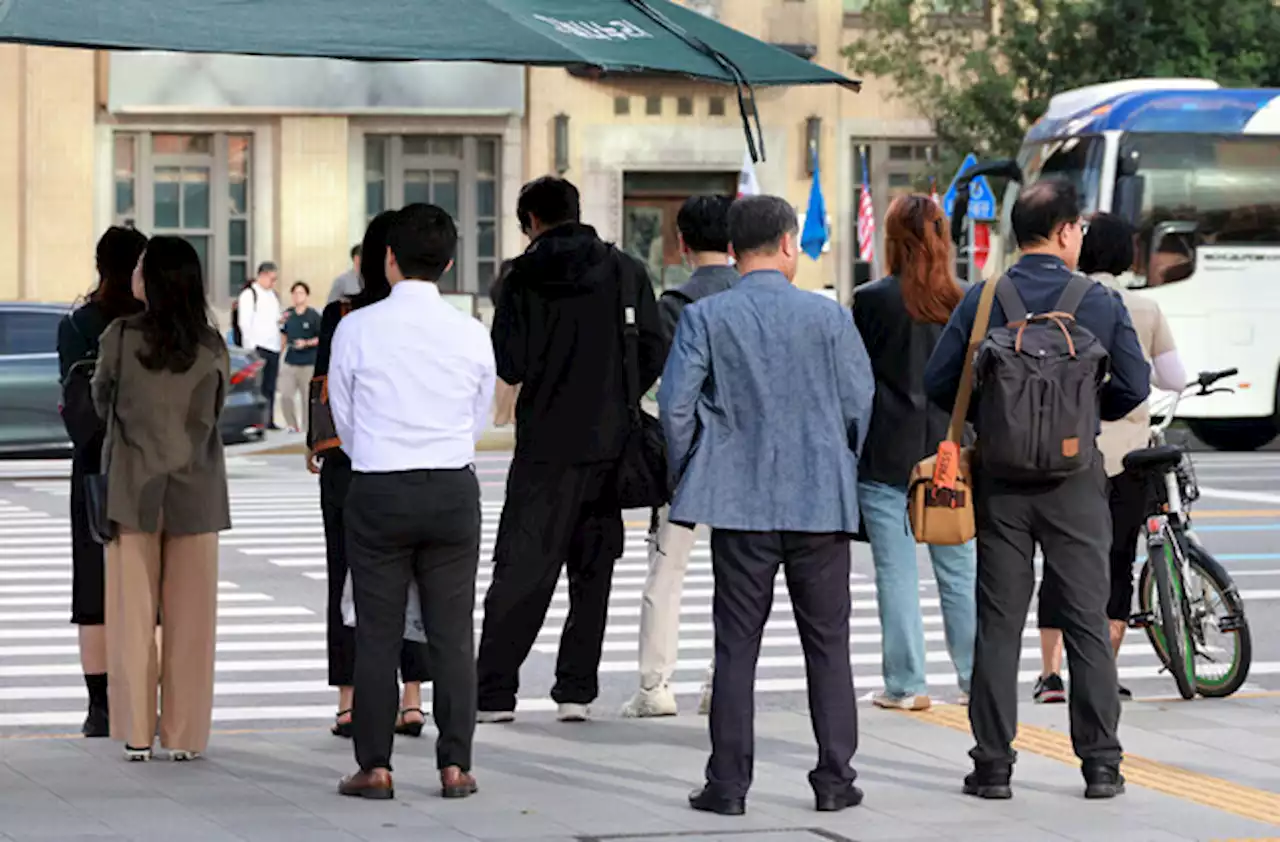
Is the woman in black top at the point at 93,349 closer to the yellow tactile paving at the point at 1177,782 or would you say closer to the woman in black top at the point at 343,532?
the woman in black top at the point at 343,532

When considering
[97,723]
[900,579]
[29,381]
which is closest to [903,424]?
[900,579]

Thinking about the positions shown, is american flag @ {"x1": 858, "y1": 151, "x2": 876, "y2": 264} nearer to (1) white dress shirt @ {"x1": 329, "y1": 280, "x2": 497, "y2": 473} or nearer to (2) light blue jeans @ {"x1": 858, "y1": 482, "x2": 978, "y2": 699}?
(2) light blue jeans @ {"x1": 858, "y1": 482, "x2": 978, "y2": 699}

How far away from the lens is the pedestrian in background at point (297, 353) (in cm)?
2833

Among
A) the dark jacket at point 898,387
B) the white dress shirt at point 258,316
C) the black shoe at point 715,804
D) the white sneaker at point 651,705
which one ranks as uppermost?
the dark jacket at point 898,387

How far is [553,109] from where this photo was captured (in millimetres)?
35094

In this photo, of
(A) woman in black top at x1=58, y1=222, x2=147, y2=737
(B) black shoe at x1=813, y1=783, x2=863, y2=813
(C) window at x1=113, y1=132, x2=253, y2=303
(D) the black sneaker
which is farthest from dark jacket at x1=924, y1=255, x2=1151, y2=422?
(C) window at x1=113, y1=132, x2=253, y2=303

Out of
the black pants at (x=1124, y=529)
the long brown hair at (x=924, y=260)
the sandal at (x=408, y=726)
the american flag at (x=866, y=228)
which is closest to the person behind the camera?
the sandal at (x=408, y=726)

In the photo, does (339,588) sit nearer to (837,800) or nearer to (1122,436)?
(837,800)

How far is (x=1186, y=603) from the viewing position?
10547 millimetres

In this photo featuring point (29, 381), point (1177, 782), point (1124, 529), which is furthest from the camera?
point (29, 381)

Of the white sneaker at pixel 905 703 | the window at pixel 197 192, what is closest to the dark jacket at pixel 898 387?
the white sneaker at pixel 905 703

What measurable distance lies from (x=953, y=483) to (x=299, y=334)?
821 inches

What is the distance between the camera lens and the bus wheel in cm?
2775

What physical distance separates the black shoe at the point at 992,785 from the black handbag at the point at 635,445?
1808 mm
